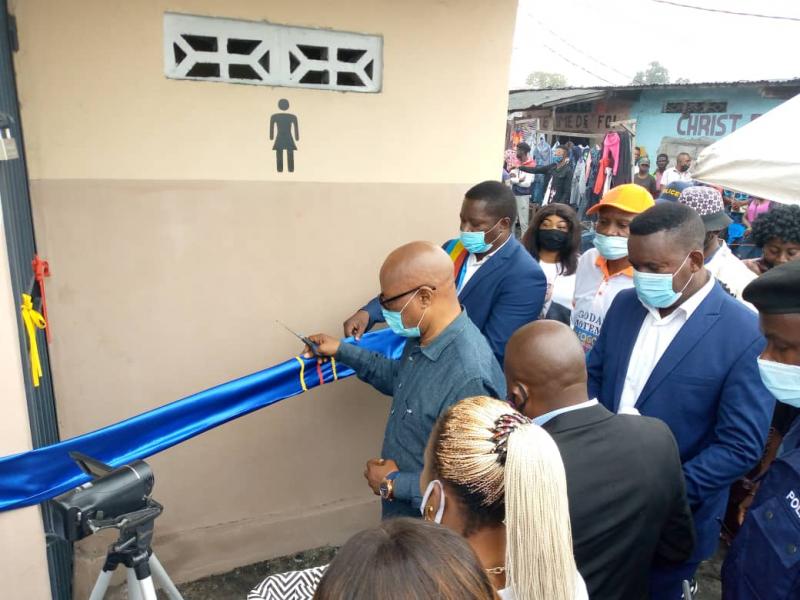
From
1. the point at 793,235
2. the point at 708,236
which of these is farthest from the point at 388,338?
the point at 793,235

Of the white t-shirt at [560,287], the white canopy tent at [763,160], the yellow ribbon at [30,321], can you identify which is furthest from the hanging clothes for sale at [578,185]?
the yellow ribbon at [30,321]

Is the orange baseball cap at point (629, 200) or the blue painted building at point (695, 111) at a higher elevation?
the blue painted building at point (695, 111)

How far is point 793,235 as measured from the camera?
3613mm

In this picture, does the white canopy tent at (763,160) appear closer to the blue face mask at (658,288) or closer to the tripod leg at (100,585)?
the blue face mask at (658,288)

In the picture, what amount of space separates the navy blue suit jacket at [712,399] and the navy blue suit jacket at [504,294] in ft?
2.20

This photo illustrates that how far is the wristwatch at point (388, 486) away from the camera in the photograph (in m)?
2.03

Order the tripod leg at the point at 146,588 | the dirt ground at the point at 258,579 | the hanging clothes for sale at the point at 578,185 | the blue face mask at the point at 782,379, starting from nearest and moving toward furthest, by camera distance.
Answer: the blue face mask at the point at 782,379, the tripod leg at the point at 146,588, the dirt ground at the point at 258,579, the hanging clothes for sale at the point at 578,185

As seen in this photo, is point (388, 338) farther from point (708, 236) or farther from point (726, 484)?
point (708, 236)

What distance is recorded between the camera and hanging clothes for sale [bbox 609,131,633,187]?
13594mm

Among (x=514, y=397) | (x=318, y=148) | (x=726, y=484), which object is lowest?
(x=726, y=484)

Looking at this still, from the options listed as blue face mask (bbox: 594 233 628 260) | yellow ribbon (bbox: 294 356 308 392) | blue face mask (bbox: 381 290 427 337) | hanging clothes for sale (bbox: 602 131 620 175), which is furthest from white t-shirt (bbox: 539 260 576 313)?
hanging clothes for sale (bbox: 602 131 620 175)

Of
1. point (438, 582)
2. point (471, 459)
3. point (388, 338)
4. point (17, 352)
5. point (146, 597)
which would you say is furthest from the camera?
point (388, 338)

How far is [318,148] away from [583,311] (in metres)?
1.68

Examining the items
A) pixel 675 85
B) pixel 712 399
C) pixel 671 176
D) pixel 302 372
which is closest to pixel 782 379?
pixel 712 399
